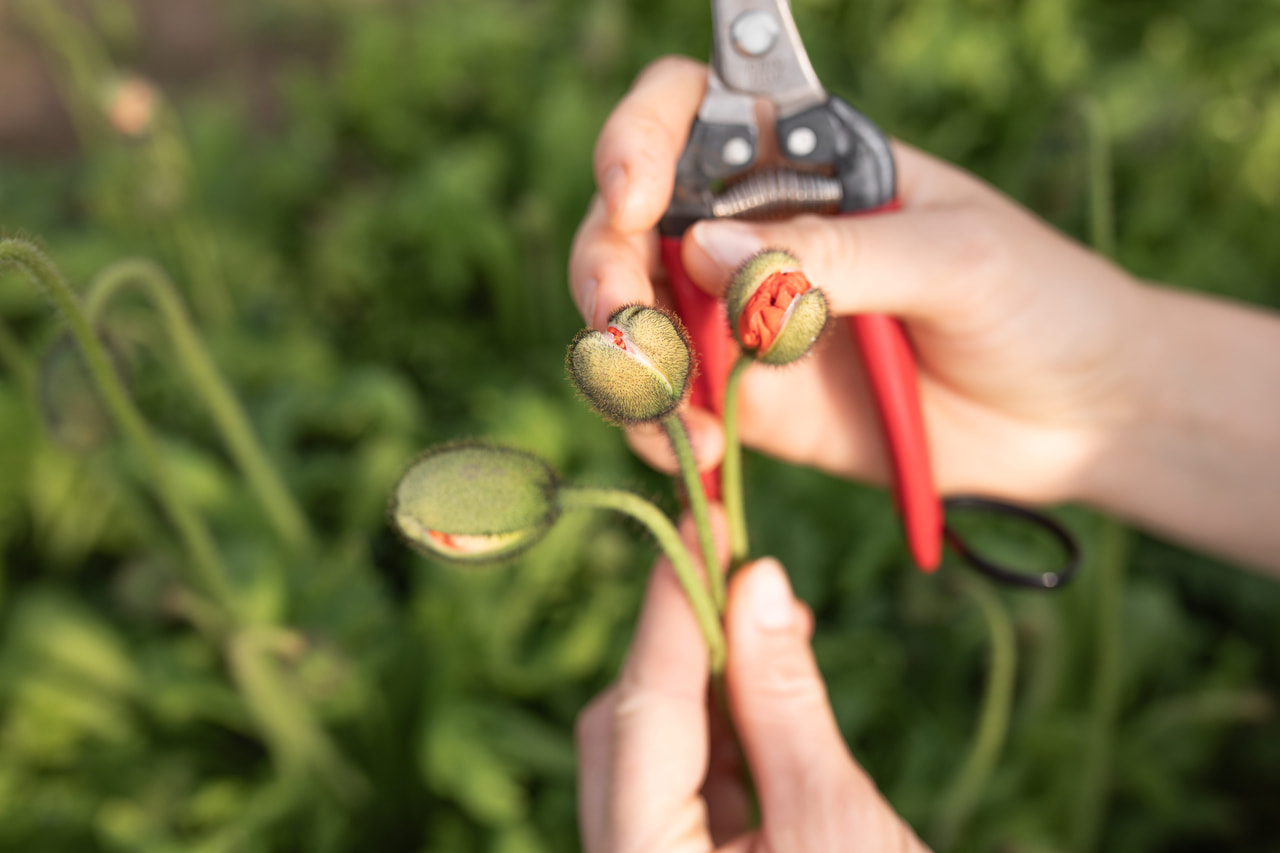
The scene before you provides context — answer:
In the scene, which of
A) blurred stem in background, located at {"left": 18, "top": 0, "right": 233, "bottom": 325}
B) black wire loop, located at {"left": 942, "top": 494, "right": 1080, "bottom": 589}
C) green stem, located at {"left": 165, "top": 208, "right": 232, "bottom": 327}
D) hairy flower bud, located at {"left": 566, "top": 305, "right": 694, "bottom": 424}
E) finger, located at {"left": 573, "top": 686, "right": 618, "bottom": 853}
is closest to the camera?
hairy flower bud, located at {"left": 566, "top": 305, "right": 694, "bottom": 424}

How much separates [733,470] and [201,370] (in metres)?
A: 0.91

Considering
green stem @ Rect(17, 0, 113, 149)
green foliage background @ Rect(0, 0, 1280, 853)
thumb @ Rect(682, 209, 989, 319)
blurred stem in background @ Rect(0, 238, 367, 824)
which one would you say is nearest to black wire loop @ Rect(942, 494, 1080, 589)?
green foliage background @ Rect(0, 0, 1280, 853)

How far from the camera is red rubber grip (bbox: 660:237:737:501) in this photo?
1.17 meters

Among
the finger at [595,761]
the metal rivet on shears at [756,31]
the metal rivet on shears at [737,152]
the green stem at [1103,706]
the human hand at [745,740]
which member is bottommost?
the green stem at [1103,706]

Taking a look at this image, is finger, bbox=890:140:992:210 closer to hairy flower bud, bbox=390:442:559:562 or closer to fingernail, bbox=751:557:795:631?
fingernail, bbox=751:557:795:631

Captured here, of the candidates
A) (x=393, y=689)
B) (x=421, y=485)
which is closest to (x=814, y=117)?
(x=421, y=485)

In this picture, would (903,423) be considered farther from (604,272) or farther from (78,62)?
(78,62)

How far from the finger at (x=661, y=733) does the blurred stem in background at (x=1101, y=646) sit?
31.6 inches

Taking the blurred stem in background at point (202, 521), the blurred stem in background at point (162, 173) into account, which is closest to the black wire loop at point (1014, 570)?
the blurred stem in background at point (202, 521)

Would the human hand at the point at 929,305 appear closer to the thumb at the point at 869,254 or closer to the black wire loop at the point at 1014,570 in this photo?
the thumb at the point at 869,254

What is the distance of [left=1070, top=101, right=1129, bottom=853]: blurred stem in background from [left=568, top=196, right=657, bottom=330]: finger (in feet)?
2.44

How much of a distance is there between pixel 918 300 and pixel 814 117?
269mm

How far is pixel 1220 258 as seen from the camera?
242 centimetres

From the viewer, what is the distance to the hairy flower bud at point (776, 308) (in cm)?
89
